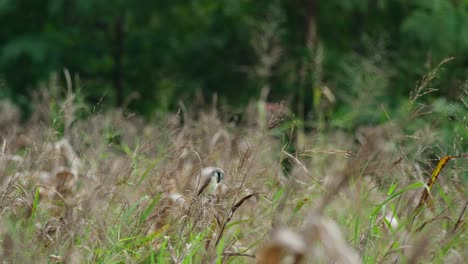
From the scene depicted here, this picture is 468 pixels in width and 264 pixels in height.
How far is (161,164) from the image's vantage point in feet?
9.74

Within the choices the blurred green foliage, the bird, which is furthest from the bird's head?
the blurred green foliage

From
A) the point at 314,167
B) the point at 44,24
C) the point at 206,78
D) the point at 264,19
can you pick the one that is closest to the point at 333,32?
the point at 264,19

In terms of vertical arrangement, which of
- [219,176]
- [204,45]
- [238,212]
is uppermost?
[219,176]

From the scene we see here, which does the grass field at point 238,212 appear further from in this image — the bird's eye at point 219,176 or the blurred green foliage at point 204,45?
the blurred green foliage at point 204,45

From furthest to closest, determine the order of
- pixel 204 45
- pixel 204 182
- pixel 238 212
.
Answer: pixel 204 45 < pixel 238 212 < pixel 204 182

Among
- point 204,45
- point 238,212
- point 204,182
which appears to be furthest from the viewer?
point 204,45

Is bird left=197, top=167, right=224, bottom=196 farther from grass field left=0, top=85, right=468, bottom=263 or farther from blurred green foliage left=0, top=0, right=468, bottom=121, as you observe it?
blurred green foliage left=0, top=0, right=468, bottom=121

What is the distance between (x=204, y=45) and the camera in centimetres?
1154

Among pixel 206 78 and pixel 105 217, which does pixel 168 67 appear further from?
pixel 105 217

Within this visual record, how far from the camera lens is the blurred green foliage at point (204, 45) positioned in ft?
33.2

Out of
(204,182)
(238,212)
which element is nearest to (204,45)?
(238,212)

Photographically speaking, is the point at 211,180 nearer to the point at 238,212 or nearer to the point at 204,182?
the point at 204,182

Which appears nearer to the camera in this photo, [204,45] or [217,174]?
[217,174]

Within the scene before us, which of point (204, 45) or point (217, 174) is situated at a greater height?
point (217, 174)
